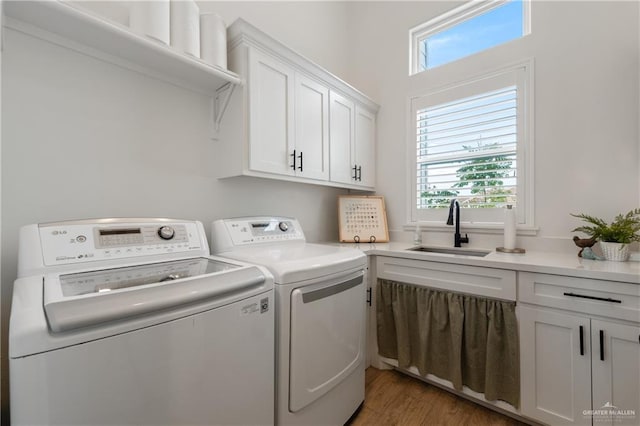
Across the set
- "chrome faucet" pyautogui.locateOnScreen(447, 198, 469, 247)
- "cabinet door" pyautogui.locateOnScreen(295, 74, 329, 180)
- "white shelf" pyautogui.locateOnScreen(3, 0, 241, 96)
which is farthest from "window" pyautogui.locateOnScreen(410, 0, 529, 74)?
"white shelf" pyautogui.locateOnScreen(3, 0, 241, 96)

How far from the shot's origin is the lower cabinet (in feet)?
3.94

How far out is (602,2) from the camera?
5.45 feet

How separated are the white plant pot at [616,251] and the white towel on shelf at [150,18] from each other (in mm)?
2501

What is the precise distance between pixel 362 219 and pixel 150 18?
6.24 feet

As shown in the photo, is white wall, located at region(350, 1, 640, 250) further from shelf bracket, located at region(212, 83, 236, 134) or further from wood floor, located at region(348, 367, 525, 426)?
shelf bracket, located at region(212, 83, 236, 134)

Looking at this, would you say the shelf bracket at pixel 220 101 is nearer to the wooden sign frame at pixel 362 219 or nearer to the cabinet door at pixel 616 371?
the wooden sign frame at pixel 362 219

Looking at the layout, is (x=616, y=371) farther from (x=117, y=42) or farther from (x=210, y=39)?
(x=117, y=42)

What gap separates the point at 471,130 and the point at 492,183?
0.45m

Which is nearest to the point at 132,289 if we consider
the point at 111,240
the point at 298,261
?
the point at 111,240

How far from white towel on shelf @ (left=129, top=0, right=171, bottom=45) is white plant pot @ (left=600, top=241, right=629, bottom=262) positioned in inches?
98.5

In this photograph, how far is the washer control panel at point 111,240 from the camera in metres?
0.96

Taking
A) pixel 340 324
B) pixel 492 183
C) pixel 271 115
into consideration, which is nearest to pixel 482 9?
pixel 492 183

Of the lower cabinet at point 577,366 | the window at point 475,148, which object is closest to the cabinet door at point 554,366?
the lower cabinet at point 577,366

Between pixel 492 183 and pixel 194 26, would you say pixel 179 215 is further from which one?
pixel 492 183
